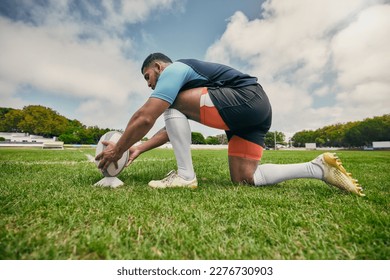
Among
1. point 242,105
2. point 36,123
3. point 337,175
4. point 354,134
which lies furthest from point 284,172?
point 354,134

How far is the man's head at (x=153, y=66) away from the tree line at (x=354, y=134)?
83969mm

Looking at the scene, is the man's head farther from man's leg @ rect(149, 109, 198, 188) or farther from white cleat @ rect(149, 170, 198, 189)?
white cleat @ rect(149, 170, 198, 189)

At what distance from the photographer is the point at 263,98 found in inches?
103

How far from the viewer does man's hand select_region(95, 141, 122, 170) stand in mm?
2475

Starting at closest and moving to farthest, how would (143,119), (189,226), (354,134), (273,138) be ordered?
(189,226), (143,119), (354,134), (273,138)

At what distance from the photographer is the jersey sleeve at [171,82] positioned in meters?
2.25

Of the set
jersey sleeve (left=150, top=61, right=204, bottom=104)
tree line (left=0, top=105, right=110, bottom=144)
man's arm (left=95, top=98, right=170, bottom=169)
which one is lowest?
man's arm (left=95, top=98, right=170, bottom=169)

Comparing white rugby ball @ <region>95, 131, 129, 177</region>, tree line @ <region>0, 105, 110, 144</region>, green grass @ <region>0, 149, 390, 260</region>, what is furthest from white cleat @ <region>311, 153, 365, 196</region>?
tree line @ <region>0, 105, 110, 144</region>

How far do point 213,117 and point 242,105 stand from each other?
0.33 m

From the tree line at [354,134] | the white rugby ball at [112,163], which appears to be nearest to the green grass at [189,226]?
the white rugby ball at [112,163]

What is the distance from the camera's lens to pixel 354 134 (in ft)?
244

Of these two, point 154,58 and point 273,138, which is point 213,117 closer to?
point 154,58

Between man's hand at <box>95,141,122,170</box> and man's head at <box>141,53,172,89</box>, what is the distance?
91cm
